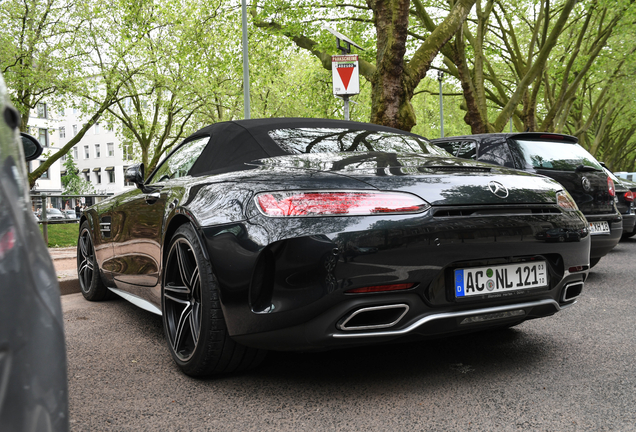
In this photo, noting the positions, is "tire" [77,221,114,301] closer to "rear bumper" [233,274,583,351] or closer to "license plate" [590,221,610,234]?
"rear bumper" [233,274,583,351]

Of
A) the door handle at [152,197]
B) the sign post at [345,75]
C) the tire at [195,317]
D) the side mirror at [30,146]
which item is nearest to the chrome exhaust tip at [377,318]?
the tire at [195,317]

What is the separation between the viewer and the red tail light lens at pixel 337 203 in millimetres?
2451

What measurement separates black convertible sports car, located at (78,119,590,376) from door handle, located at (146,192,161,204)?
323 millimetres

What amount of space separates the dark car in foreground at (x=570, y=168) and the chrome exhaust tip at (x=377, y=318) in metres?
3.96

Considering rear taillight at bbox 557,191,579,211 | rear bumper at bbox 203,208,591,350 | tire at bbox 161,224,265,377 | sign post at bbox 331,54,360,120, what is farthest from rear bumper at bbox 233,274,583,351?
sign post at bbox 331,54,360,120

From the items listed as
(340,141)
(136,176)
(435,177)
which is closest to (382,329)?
(435,177)

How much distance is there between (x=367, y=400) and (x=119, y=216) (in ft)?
8.48

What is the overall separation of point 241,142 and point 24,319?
233 cm

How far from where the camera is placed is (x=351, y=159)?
2.93 metres

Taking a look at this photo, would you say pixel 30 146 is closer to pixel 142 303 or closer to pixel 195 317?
pixel 195 317

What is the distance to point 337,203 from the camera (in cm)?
247

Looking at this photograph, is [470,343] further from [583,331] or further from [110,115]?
[110,115]

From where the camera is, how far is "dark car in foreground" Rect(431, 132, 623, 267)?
600 cm

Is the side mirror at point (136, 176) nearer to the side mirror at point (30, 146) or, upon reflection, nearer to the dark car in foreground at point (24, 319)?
the side mirror at point (30, 146)
